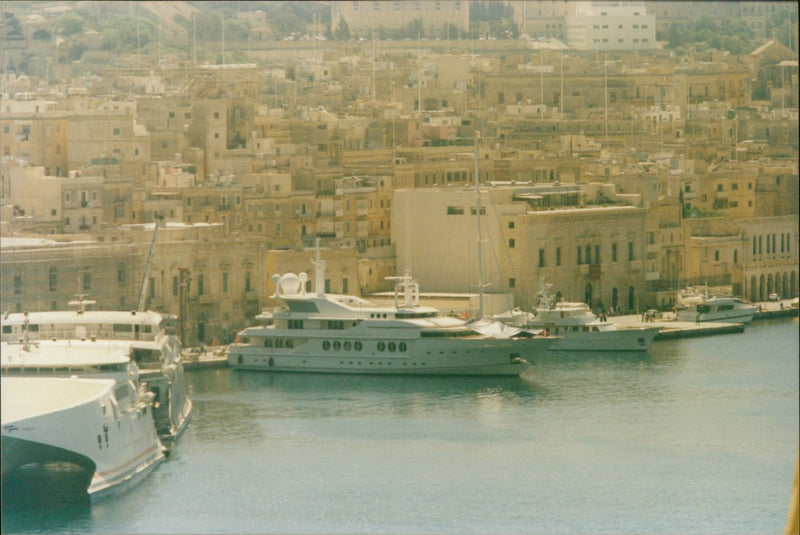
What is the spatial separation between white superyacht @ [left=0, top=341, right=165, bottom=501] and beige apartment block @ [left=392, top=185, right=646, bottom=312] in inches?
245

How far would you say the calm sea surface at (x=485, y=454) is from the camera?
10.5 metres

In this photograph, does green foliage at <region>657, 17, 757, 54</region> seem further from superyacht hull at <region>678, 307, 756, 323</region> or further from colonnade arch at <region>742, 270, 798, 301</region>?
superyacht hull at <region>678, 307, 756, 323</region>

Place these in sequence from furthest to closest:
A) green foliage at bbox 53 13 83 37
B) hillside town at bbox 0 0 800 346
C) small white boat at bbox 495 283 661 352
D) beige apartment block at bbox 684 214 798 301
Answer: green foliage at bbox 53 13 83 37 < beige apartment block at bbox 684 214 798 301 < hillside town at bbox 0 0 800 346 < small white boat at bbox 495 283 661 352

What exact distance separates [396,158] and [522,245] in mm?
3049

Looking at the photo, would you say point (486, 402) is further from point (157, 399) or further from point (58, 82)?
point (58, 82)

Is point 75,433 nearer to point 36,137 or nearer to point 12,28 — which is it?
point 36,137

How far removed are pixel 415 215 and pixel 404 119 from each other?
4.33 meters

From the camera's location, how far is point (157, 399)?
12766mm

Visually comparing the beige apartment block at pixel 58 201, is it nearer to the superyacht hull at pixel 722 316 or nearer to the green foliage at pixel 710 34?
the superyacht hull at pixel 722 316

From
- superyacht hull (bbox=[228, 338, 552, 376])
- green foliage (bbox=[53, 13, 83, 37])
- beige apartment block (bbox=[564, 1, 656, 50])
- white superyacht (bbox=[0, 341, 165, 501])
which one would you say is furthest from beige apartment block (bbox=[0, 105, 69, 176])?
beige apartment block (bbox=[564, 1, 656, 50])

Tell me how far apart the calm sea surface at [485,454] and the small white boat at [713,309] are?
170 centimetres

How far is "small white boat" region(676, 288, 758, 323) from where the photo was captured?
1827 centimetres

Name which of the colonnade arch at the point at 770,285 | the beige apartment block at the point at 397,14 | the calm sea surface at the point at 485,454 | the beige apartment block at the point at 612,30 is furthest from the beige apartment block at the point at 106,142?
the beige apartment block at the point at 397,14

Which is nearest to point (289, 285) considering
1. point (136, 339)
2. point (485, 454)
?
point (136, 339)
